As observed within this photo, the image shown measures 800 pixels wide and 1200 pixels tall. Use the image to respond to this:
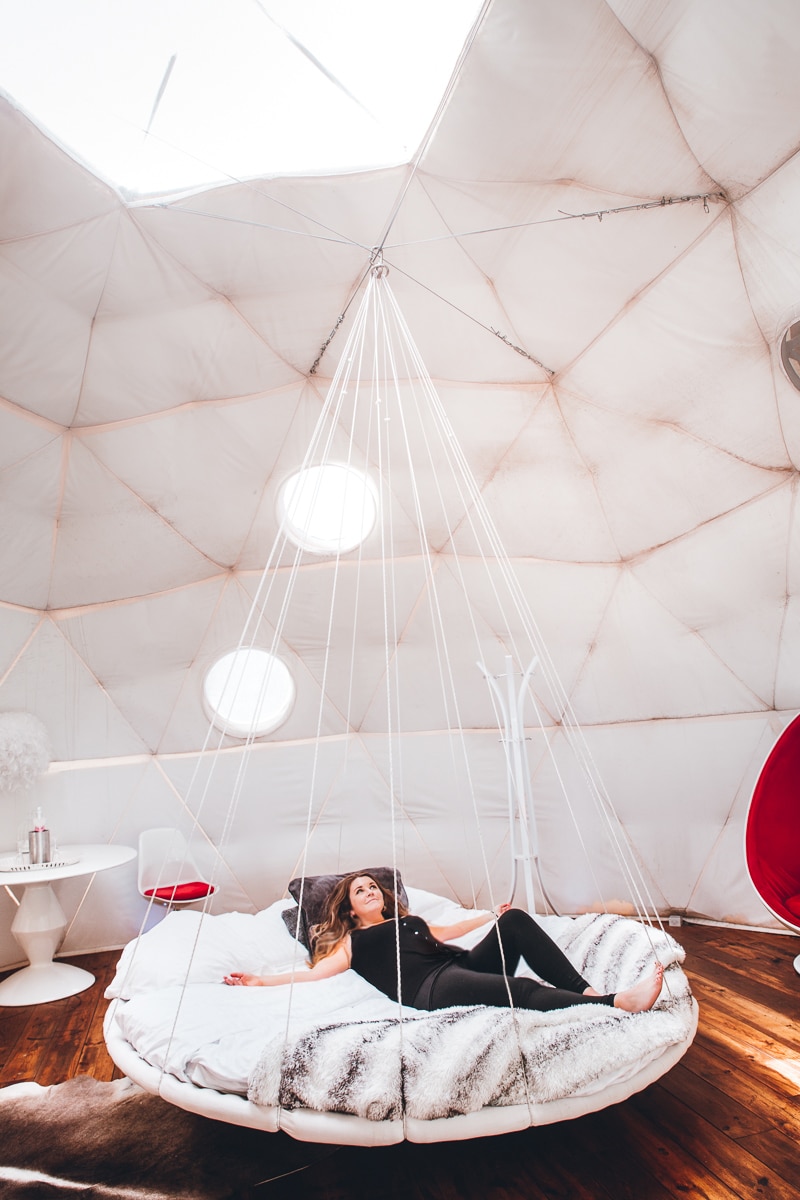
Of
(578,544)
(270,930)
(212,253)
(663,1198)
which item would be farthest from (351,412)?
(663,1198)

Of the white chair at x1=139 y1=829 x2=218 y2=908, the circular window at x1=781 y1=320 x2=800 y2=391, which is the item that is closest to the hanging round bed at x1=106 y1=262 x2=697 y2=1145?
the white chair at x1=139 y1=829 x2=218 y2=908

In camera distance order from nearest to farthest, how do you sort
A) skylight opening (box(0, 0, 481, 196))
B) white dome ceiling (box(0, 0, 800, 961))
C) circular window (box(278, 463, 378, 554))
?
skylight opening (box(0, 0, 481, 196))
white dome ceiling (box(0, 0, 800, 961))
circular window (box(278, 463, 378, 554))

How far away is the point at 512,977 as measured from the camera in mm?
2656

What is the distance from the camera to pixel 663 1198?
1978mm

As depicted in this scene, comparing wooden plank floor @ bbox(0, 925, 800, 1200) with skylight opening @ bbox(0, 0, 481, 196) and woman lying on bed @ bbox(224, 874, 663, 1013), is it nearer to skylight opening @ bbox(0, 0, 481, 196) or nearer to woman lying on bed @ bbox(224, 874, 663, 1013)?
woman lying on bed @ bbox(224, 874, 663, 1013)

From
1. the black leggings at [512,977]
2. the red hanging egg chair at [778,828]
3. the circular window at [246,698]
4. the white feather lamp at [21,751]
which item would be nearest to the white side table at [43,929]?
the white feather lamp at [21,751]

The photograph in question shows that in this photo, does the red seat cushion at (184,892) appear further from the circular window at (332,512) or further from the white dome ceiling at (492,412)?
the circular window at (332,512)

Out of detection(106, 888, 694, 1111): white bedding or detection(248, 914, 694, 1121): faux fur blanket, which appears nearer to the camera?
detection(248, 914, 694, 1121): faux fur blanket

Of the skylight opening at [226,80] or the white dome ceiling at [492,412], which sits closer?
the skylight opening at [226,80]

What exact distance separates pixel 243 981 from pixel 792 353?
12.2ft

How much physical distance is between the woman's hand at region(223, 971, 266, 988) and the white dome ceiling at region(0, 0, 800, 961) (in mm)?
2192

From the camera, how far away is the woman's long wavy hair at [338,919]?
321cm

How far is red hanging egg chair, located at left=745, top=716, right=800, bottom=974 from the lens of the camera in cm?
378

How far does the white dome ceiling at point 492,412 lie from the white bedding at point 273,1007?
1.72 metres
